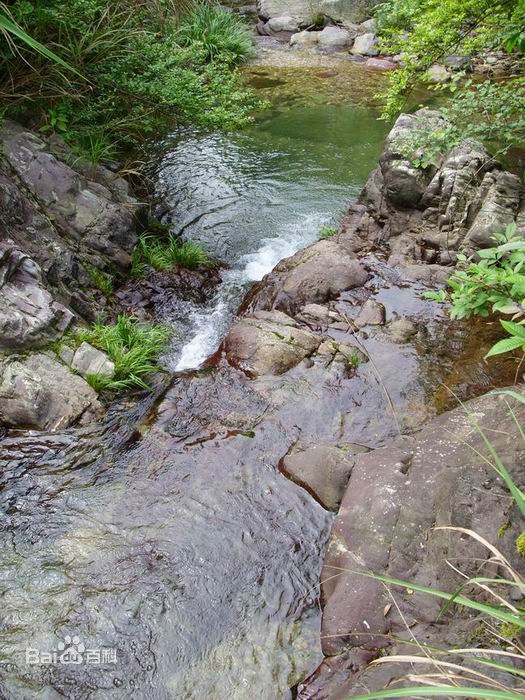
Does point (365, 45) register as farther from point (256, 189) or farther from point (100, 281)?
point (100, 281)

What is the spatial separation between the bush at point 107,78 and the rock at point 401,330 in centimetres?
331

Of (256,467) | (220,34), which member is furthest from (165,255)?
(220,34)

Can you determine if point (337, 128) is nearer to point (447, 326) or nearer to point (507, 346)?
point (447, 326)

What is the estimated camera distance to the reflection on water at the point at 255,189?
276 inches

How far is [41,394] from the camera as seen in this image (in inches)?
186

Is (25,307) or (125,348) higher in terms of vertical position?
(25,307)

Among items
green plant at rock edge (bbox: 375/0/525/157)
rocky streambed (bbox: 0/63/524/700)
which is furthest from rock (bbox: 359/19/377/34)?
green plant at rock edge (bbox: 375/0/525/157)

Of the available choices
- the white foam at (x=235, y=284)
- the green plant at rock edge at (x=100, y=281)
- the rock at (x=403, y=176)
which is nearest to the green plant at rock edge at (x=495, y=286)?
the white foam at (x=235, y=284)

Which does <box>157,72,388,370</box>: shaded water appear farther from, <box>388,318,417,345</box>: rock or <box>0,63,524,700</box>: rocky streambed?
<box>388,318,417,345</box>: rock

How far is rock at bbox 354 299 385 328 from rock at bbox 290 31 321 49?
1365cm

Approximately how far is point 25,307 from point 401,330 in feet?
12.2

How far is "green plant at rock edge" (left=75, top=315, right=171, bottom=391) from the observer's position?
17.0ft

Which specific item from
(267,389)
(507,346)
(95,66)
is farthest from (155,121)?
(507,346)

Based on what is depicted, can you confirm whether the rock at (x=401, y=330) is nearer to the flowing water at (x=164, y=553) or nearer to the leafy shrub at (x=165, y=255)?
the flowing water at (x=164, y=553)
